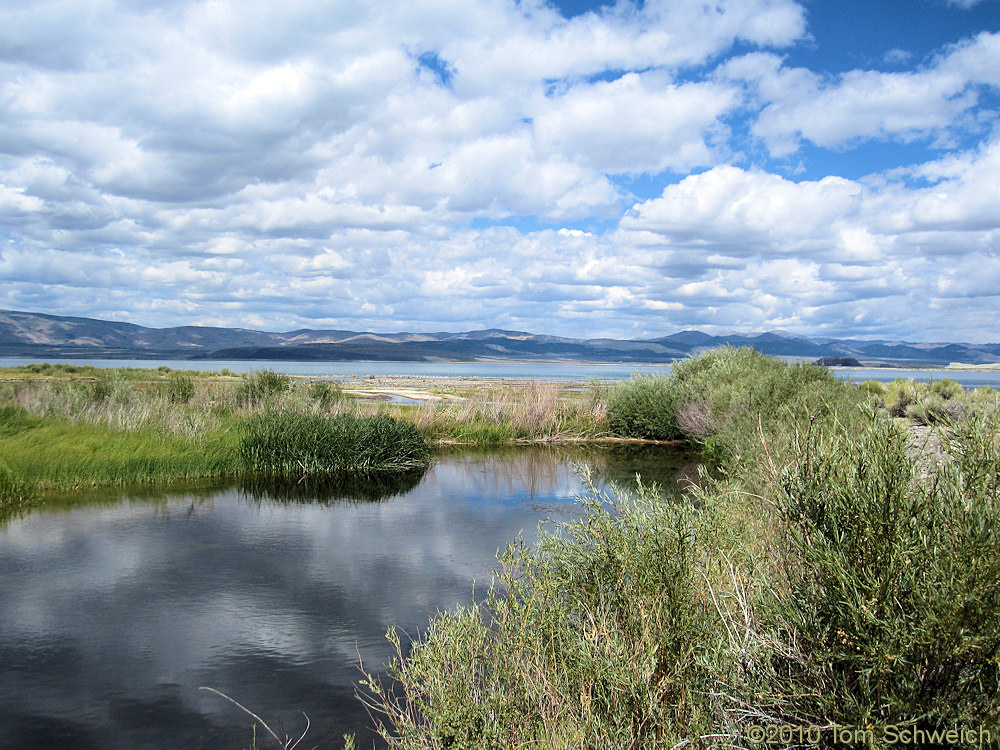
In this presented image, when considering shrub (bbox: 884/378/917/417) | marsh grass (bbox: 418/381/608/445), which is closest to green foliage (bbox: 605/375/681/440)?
marsh grass (bbox: 418/381/608/445)

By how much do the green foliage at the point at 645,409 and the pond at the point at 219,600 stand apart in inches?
371

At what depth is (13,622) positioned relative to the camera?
7.72m

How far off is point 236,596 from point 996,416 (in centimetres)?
834

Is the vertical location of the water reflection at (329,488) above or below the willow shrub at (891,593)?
below

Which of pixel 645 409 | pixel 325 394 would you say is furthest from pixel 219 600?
pixel 645 409

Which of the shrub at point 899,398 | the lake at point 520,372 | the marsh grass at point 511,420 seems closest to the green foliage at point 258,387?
the marsh grass at point 511,420

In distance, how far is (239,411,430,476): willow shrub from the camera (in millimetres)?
17688

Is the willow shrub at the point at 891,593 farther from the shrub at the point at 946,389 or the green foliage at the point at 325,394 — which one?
the shrub at the point at 946,389

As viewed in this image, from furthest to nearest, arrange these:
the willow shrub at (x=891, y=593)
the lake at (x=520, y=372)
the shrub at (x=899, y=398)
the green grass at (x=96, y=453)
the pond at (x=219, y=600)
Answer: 1. the lake at (x=520, y=372)
2. the shrub at (x=899, y=398)
3. the green grass at (x=96, y=453)
4. the pond at (x=219, y=600)
5. the willow shrub at (x=891, y=593)

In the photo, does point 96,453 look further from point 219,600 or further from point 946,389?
point 946,389

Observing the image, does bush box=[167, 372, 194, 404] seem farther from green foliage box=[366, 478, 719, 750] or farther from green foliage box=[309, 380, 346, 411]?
green foliage box=[366, 478, 719, 750]

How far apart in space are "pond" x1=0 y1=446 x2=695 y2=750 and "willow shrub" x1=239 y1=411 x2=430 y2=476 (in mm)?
2175

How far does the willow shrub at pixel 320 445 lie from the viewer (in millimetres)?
17688

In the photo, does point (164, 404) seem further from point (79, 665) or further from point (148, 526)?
point (79, 665)
